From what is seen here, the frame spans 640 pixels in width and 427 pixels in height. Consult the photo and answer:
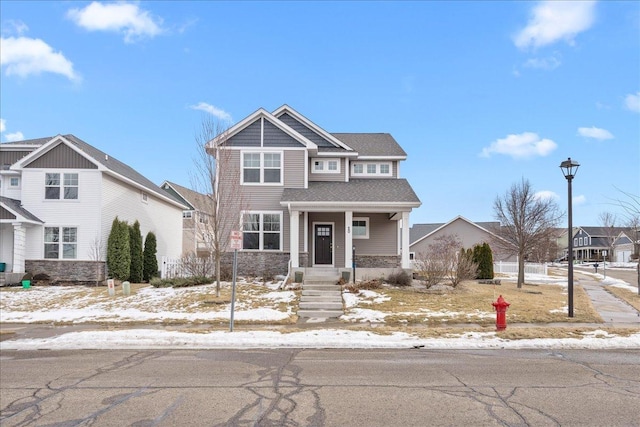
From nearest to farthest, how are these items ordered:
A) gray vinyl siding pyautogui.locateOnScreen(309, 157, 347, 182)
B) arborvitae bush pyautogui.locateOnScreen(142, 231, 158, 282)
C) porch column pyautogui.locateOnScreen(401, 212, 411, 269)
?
porch column pyautogui.locateOnScreen(401, 212, 411, 269) < gray vinyl siding pyautogui.locateOnScreen(309, 157, 347, 182) < arborvitae bush pyautogui.locateOnScreen(142, 231, 158, 282)

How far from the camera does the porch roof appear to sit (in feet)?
68.1

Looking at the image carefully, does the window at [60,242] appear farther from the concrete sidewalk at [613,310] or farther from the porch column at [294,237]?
the concrete sidewalk at [613,310]

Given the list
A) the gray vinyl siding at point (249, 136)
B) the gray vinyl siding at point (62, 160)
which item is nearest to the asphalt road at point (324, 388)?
the gray vinyl siding at point (249, 136)

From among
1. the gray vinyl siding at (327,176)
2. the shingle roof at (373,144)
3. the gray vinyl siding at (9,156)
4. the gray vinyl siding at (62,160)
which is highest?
the shingle roof at (373,144)

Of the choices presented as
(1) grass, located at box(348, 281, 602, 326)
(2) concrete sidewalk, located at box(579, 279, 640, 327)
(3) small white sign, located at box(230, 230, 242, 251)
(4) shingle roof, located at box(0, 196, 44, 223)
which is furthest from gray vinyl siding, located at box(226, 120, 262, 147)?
(2) concrete sidewalk, located at box(579, 279, 640, 327)

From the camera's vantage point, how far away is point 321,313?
15203mm

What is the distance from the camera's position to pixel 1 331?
12961 millimetres

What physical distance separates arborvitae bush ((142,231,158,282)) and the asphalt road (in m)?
16.7

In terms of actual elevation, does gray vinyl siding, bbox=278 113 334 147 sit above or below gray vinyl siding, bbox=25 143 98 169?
above

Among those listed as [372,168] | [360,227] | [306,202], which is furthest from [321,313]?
[372,168]

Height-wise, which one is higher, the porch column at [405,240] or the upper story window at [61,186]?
the upper story window at [61,186]

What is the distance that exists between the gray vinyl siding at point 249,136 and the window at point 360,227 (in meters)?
6.18

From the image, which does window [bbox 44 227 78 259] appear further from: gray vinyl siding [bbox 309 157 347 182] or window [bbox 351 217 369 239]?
window [bbox 351 217 369 239]

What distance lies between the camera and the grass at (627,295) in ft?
58.7
